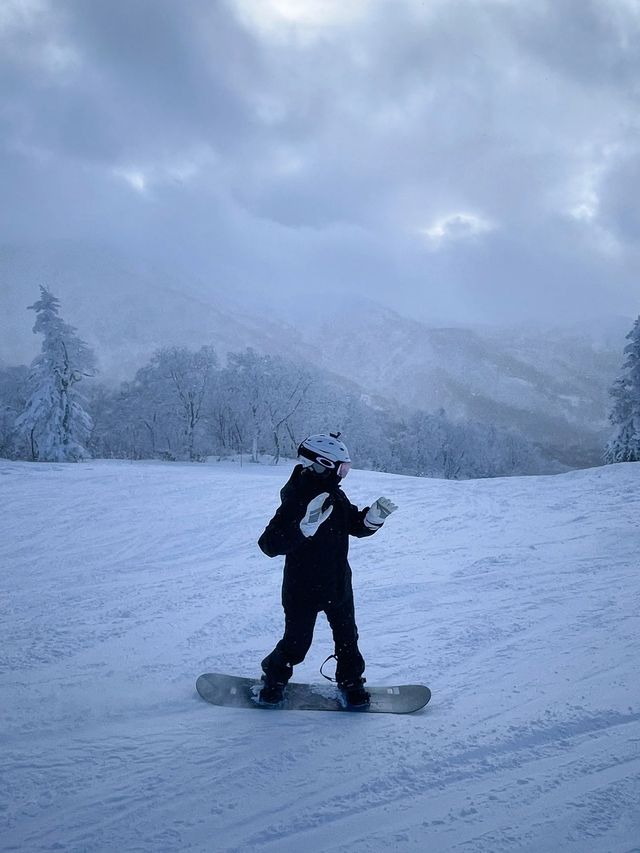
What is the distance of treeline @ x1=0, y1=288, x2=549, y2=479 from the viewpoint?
28031 mm

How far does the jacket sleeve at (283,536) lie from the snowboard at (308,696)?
1.41m

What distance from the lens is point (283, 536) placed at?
327cm

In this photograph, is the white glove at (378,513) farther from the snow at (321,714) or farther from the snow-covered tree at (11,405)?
the snow-covered tree at (11,405)

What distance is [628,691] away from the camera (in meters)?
3.81

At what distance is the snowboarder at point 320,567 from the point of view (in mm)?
3473

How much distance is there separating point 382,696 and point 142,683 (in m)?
2.13

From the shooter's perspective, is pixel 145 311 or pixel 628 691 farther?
pixel 145 311

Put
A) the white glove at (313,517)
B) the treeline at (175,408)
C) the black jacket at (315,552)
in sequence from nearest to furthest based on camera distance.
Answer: the white glove at (313,517)
the black jacket at (315,552)
the treeline at (175,408)

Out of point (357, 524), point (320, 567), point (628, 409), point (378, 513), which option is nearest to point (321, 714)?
point (320, 567)

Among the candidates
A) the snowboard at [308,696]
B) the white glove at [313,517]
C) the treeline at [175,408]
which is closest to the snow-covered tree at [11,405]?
the treeline at [175,408]

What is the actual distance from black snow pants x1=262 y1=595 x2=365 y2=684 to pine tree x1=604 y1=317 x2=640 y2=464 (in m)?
28.4

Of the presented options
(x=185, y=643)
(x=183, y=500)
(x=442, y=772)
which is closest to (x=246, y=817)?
(x=442, y=772)

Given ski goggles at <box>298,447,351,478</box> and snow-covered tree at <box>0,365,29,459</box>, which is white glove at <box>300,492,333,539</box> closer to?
ski goggles at <box>298,447,351,478</box>

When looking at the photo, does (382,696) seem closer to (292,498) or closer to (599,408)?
(292,498)
